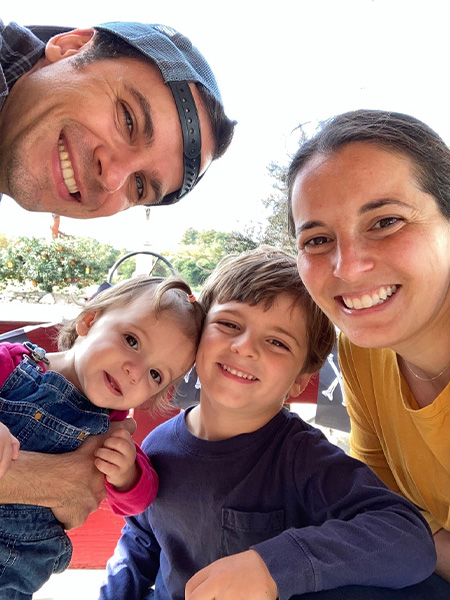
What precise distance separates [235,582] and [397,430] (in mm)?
746

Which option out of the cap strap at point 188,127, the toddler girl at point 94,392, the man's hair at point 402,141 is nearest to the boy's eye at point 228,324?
the toddler girl at point 94,392

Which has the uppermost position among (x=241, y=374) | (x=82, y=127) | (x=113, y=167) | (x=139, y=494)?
(x=82, y=127)

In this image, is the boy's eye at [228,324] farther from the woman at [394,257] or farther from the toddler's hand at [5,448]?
the toddler's hand at [5,448]


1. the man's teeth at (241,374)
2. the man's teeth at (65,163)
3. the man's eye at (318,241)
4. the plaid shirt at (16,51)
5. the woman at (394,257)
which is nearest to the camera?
the woman at (394,257)

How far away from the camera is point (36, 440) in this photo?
4.94 feet

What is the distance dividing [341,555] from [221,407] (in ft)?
1.88

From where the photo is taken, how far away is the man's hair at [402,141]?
1295 mm

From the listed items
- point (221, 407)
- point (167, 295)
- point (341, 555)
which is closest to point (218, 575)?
point (341, 555)

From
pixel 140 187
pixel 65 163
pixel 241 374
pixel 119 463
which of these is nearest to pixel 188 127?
pixel 140 187

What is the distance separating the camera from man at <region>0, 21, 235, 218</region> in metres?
1.69

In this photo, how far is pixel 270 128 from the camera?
1421 centimetres

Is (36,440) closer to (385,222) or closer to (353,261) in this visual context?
(353,261)

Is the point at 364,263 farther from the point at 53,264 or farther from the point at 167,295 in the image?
the point at 53,264

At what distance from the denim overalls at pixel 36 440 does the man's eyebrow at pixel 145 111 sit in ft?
2.73
